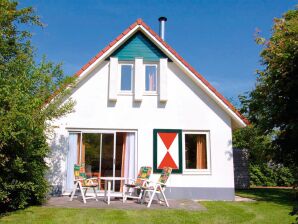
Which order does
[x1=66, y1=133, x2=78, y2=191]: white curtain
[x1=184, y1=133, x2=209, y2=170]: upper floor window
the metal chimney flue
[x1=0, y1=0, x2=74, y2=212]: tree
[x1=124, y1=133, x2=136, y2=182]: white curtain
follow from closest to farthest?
[x1=0, y1=0, x2=74, y2=212]: tree
[x1=66, y1=133, x2=78, y2=191]: white curtain
[x1=124, y1=133, x2=136, y2=182]: white curtain
[x1=184, y1=133, x2=209, y2=170]: upper floor window
the metal chimney flue

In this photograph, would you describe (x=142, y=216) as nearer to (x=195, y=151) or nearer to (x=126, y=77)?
(x=195, y=151)

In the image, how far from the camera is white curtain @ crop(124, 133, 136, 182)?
1206 centimetres

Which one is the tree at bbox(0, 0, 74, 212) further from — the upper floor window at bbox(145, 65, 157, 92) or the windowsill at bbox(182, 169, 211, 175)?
the windowsill at bbox(182, 169, 211, 175)

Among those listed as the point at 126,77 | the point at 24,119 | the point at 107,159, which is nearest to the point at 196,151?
the point at 107,159

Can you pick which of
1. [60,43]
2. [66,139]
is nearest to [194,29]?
[60,43]

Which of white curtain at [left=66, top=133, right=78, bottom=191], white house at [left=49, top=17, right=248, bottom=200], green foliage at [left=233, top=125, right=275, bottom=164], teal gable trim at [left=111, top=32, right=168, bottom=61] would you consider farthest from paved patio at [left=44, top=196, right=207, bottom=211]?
green foliage at [left=233, top=125, right=275, bottom=164]

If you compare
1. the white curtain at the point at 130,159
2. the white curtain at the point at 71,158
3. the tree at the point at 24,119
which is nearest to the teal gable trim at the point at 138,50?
the tree at the point at 24,119

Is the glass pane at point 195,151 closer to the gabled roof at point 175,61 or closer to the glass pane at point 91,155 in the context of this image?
the gabled roof at point 175,61

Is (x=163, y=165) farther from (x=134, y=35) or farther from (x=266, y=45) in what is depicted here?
(x=266, y=45)

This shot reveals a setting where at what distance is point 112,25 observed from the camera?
13305 millimetres

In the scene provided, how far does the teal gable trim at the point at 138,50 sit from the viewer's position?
12.8m

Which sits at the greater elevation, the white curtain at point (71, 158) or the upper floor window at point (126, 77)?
the upper floor window at point (126, 77)

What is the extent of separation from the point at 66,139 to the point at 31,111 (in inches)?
161

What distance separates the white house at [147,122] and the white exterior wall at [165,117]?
37mm
